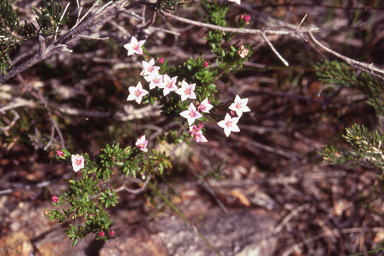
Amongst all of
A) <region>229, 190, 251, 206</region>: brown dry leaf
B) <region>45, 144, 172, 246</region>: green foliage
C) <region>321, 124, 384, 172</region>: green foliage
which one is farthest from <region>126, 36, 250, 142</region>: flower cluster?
<region>229, 190, 251, 206</region>: brown dry leaf

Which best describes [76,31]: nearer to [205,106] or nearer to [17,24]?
[17,24]

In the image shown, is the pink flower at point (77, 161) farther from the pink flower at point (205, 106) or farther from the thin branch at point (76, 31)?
the pink flower at point (205, 106)

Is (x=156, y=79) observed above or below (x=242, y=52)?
below

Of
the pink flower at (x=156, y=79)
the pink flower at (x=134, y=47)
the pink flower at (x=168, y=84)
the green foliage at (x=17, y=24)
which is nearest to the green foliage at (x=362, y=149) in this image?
the pink flower at (x=168, y=84)

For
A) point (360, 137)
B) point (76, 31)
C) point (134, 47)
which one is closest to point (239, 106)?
point (134, 47)

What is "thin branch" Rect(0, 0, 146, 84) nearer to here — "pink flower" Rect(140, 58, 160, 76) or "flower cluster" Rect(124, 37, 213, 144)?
"flower cluster" Rect(124, 37, 213, 144)
